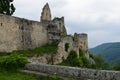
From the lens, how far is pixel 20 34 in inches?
1828

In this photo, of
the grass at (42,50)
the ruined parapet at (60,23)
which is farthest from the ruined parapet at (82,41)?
the grass at (42,50)

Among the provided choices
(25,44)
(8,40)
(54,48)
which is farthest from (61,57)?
(8,40)

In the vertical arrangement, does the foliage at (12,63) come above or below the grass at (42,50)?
below

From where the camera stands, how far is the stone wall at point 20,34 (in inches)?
1696

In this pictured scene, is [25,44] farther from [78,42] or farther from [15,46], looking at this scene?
[78,42]

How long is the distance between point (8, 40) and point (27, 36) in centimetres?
470

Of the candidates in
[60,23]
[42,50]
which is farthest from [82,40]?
[42,50]

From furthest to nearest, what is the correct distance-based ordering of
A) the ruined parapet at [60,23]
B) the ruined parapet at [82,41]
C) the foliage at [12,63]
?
1. the ruined parapet at [82,41]
2. the ruined parapet at [60,23]
3. the foliage at [12,63]

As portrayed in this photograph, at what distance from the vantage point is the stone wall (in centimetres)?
4308

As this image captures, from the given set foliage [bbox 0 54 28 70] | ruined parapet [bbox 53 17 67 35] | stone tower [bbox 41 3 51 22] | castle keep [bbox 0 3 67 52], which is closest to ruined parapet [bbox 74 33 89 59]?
ruined parapet [bbox 53 17 67 35]

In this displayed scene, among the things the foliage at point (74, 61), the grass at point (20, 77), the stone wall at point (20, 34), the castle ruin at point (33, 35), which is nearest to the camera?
the grass at point (20, 77)

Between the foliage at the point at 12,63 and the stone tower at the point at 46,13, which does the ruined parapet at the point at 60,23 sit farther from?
the foliage at the point at 12,63

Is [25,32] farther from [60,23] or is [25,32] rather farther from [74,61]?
[60,23]

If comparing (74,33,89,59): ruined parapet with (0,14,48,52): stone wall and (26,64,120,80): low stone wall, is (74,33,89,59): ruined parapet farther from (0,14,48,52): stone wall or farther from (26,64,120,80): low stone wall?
(26,64,120,80): low stone wall
